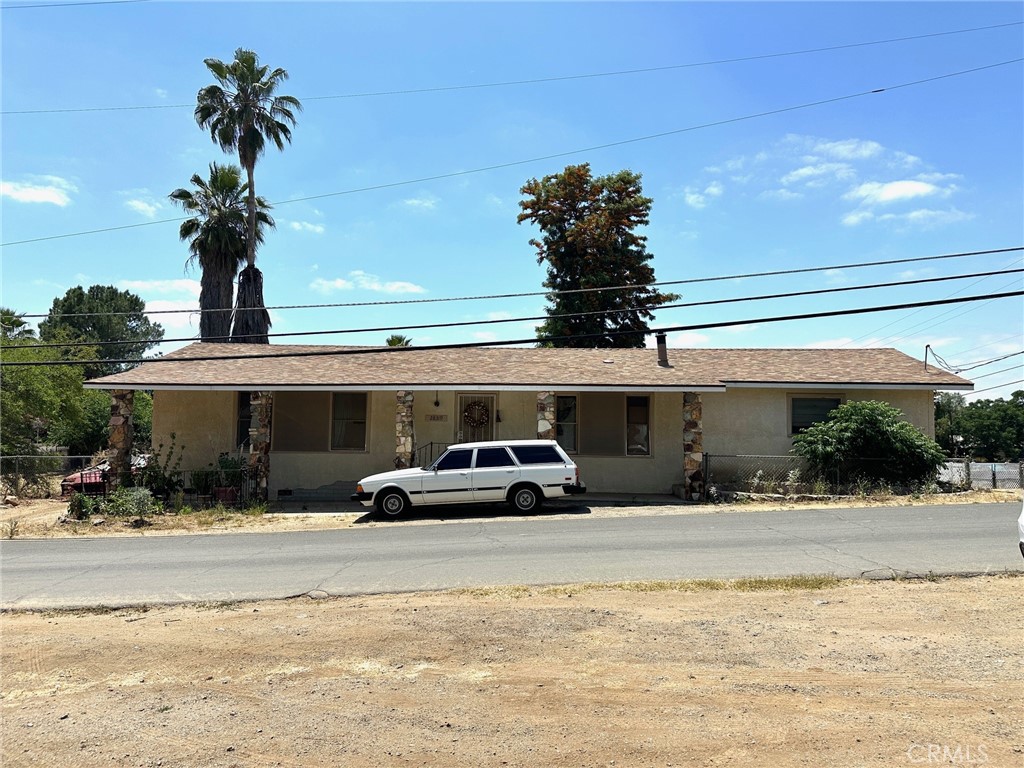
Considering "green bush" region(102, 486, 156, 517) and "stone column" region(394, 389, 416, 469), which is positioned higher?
"stone column" region(394, 389, 416, 469)

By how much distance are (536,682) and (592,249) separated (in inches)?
1080

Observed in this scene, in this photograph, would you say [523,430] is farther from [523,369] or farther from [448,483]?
[448,483]

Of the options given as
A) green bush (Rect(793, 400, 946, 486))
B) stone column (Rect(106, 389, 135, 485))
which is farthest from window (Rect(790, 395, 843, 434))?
stone column (Rect(106, 389, 135, 485))

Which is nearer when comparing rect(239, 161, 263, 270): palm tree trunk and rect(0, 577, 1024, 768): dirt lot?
rect(0, 577, 1024, 768): dirt lot

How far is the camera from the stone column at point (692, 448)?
17375 millimetres

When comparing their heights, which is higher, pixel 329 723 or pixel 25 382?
pixel 25 382

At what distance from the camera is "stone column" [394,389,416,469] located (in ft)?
58.6

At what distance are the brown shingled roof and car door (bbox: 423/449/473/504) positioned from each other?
2983 mm

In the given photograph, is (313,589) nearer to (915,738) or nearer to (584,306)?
(915,738)

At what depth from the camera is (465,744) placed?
4.34 m

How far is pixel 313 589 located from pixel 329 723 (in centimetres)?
433

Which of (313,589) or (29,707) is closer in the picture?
(29,707)

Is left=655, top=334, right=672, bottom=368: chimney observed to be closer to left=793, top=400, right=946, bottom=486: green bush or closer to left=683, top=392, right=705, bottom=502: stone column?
left=683, top=392, right=705, bottom=502: stone column

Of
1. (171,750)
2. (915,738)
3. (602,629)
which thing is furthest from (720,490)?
(171,750)
